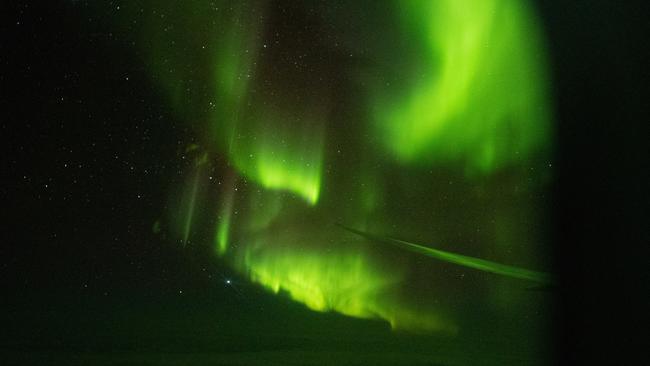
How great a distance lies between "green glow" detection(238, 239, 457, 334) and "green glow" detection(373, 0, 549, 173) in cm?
69

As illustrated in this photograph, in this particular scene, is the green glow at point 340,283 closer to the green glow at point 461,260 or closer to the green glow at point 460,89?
the green glow at point 461,260

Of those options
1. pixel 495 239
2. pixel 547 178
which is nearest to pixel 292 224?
pixel 495 239

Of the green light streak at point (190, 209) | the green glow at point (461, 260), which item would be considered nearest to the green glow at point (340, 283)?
the green glow at point (461, 260)

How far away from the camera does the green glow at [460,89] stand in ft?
11.2

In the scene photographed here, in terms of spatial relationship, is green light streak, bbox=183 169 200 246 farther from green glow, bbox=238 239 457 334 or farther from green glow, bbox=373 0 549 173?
green glow, bbox=373 0 549 173

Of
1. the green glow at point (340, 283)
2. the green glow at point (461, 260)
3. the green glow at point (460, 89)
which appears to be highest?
the green glow at point (460, 89)

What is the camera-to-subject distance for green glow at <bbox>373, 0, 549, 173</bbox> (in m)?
3.42

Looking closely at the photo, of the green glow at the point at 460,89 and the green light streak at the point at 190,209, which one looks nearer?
the green glow at the point at 460,89

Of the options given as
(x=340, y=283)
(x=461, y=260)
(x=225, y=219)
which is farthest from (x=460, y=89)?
(x=225, y=219)

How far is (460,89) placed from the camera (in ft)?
11.4

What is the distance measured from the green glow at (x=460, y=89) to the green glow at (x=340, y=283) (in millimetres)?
693

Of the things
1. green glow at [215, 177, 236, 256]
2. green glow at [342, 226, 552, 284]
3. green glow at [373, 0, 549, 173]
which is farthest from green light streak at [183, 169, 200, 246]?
green glow at [373, 0, 549, 173]

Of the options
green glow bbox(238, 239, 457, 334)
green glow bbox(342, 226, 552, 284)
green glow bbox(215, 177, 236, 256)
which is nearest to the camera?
green glow bbox(342, 226, 552, 284)

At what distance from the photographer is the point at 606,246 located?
242 cm
